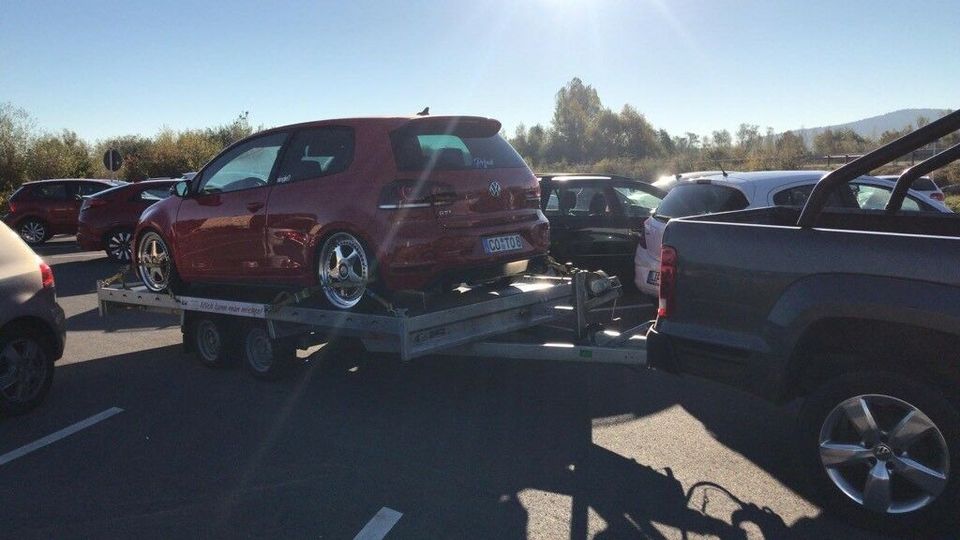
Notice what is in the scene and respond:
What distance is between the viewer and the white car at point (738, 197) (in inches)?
277

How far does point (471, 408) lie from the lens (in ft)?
18.5

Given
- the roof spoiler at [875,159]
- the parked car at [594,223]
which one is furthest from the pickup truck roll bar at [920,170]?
the parked car at [594,223]

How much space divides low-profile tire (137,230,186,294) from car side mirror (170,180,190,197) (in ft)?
1.61

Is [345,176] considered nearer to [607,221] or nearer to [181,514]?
[181,514]

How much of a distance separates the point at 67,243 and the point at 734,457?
21523mm

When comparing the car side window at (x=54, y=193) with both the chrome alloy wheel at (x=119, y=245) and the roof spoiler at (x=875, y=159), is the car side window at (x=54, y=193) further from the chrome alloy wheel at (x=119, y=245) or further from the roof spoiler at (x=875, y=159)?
the roof spoiler at (x=875, y=159)

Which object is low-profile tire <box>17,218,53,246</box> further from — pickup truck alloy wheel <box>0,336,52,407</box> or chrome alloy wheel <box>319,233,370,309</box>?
chrome alloy wheel <box>319,233,370,309</box>

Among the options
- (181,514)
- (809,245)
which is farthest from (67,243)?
(809,245)

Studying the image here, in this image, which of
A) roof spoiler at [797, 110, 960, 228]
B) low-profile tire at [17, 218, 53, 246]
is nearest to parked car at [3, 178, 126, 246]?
low-profile tire at [17, 218, 53, 246]

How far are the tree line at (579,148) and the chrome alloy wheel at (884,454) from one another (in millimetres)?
23679

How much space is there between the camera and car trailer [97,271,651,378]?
16.9 feet

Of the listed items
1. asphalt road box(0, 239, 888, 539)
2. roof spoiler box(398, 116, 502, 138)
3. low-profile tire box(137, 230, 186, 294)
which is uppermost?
roof spoiler box(398, 116, 502, 138)

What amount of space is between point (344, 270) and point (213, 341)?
206 centimetres

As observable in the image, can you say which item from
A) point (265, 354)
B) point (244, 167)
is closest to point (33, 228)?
point (244, 167)
